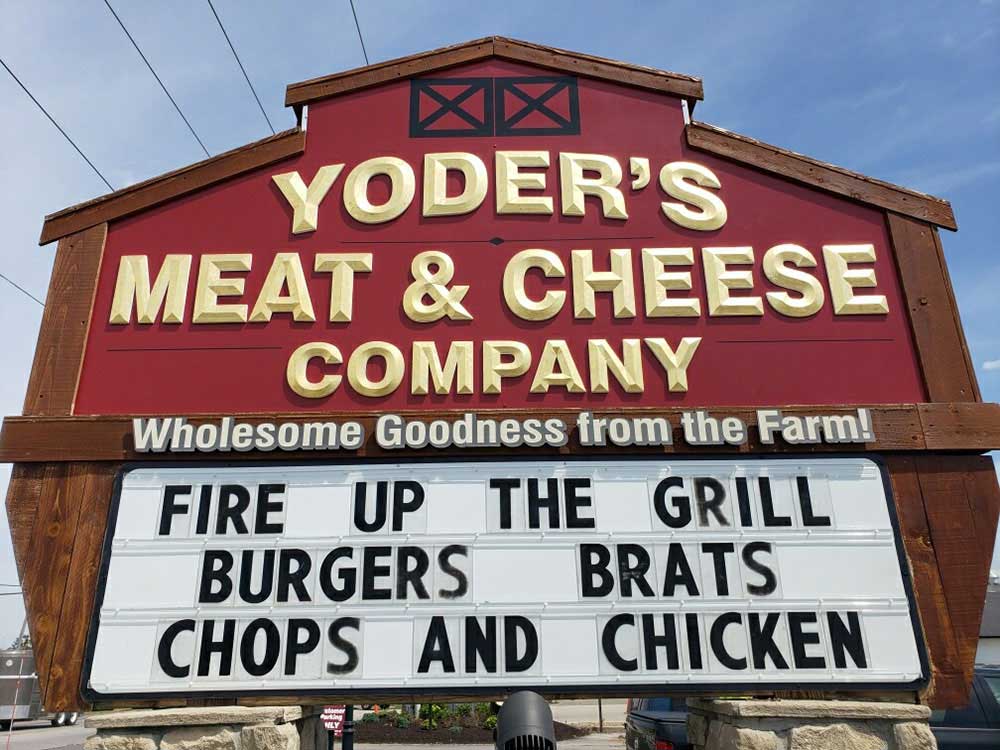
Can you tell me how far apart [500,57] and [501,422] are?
12.0 ft

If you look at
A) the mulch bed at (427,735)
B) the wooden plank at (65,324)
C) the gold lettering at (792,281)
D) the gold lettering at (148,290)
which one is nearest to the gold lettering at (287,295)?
the gold lettering at (148,290)

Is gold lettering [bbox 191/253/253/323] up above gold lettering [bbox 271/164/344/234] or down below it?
below

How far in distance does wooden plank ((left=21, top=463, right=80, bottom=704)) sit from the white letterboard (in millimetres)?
326

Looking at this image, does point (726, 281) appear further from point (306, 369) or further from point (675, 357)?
point (306, 369)

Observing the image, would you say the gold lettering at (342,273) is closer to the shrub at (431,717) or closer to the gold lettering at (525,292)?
the gold lettering at (525,292)

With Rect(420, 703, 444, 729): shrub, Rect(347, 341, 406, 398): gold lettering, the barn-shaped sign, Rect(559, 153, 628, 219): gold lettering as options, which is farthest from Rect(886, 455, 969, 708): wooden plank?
Rect(420, 703, 444, 729): shrub

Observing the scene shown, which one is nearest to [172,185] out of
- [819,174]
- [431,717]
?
[819,174]

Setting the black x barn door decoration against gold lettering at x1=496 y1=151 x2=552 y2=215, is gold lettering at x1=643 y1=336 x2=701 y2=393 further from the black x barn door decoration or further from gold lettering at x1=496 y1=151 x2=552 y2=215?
the black x barn door decoration

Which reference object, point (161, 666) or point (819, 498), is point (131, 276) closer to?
point (161, 666)

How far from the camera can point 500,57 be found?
6828 mm

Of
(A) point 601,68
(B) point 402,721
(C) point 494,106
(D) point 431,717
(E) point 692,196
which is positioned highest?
(A) point 601,68

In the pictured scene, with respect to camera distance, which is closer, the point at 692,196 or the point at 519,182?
the point at 692,196

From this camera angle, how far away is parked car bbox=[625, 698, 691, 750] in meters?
7.43

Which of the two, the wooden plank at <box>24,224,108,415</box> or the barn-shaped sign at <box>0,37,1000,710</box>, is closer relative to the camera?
the barn-shaped sign at <box>0,37,1000,710</box>
